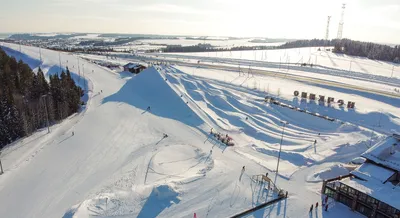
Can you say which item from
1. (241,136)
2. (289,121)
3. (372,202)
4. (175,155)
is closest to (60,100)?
(175,155)

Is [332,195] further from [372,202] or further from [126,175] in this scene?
[126,175]

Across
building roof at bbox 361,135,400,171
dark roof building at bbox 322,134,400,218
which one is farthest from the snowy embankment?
dark roof building at bbox 322,134,400,218

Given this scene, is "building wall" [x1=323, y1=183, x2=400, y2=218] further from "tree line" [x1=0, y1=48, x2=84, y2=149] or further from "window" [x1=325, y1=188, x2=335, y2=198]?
"tree line" [x1=0, y1=48, x2=84, y2=149]

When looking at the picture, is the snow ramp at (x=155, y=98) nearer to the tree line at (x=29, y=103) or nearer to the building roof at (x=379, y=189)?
the tree line at (x=29, y=103)

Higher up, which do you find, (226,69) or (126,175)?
(226,69)

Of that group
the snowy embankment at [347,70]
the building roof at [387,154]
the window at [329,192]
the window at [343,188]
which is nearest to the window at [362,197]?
the window at [343,188]

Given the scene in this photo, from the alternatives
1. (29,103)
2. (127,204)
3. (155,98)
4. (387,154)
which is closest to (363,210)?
(387,154)
